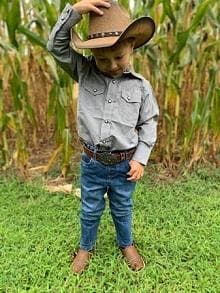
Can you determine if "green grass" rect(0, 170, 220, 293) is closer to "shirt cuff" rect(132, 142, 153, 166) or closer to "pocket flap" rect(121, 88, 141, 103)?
"shirt cuff" rect(132, 142, 153, 166)

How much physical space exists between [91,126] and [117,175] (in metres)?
0.21

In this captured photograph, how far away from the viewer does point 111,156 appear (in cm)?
149

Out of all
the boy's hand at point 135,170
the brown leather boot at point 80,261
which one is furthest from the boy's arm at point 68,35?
the brown leather boot at point 80,261

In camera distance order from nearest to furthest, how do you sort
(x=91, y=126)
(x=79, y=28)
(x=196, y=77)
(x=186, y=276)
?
1. (x=91, y=126)
2. (x=186, y=276)
3. (x=79, y=28)
4. (x=196, y=77)

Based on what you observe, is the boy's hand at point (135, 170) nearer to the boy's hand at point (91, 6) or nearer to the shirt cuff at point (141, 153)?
the shirt cuff at point (141, 153)

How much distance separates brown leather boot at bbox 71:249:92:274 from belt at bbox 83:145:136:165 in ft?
1.47

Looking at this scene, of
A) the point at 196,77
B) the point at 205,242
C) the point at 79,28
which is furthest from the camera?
the point at 196,77

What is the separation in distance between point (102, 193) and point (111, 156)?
170mm

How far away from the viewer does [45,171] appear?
2576 mm

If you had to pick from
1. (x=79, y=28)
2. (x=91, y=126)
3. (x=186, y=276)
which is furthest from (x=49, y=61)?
(x=186, y=276)

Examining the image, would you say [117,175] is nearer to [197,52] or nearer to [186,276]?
[186,276]

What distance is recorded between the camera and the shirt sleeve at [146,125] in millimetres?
1470

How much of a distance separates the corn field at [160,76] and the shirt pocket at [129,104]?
0.77 metres

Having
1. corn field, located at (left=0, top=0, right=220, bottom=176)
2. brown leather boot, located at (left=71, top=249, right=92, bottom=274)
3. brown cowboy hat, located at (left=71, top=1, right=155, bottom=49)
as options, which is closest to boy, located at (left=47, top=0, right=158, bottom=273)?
brown cowboy hat, located at (left=71, top=1, right=155, bottom=49)
